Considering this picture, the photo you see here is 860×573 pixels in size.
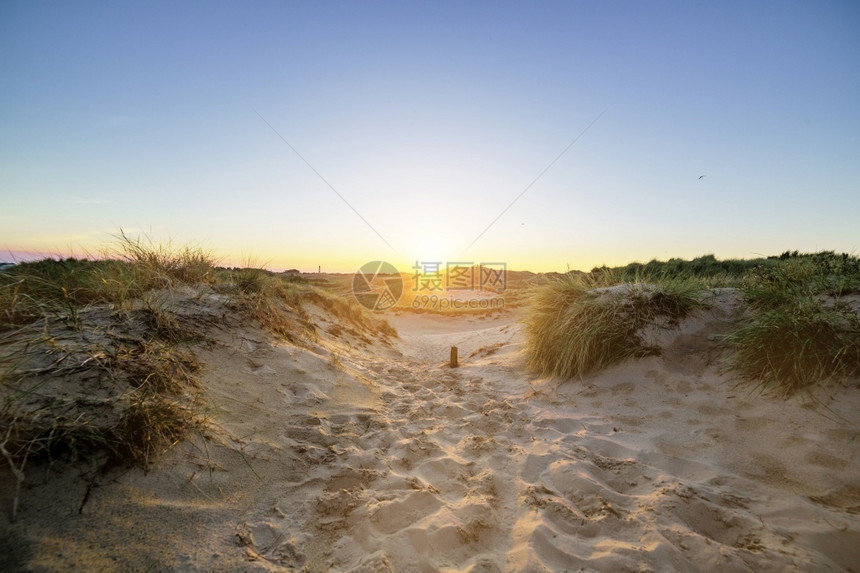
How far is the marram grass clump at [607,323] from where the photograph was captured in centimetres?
469

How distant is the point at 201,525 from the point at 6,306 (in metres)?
2.72

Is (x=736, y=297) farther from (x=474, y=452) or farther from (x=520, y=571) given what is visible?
(x=520, y=571)

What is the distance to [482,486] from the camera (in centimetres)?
269

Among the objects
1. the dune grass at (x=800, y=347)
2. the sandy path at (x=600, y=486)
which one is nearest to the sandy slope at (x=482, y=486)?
the sandy path at (x=600, y=486)

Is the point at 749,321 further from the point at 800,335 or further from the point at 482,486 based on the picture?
the point at 482,486

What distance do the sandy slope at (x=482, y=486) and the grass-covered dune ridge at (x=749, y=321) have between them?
28 centimetres

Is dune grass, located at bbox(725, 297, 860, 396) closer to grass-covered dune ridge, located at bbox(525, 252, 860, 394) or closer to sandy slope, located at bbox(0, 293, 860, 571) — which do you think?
grass-covered dune ridge, located at bbox(525, 252, 860, 394)

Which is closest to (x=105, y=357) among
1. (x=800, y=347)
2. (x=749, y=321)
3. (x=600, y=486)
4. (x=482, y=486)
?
(x=482, y=486)

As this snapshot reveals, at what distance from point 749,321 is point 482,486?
3732 millimetres

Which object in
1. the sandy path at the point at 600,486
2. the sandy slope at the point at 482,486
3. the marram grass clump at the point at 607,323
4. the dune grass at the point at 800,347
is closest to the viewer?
the sandy slope at the point at 482,486

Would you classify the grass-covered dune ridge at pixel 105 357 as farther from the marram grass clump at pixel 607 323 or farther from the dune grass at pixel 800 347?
the dune grass at pixel 800 347

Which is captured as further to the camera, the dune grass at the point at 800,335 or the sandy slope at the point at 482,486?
the dune grass at the point at 800,335

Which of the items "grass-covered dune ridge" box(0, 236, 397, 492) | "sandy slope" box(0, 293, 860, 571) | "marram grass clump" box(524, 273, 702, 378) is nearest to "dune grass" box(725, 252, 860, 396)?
"sandy slope" box(0, 293, 860, 571)

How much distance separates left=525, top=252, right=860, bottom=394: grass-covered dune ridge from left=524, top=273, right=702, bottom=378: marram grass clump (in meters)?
0.01
